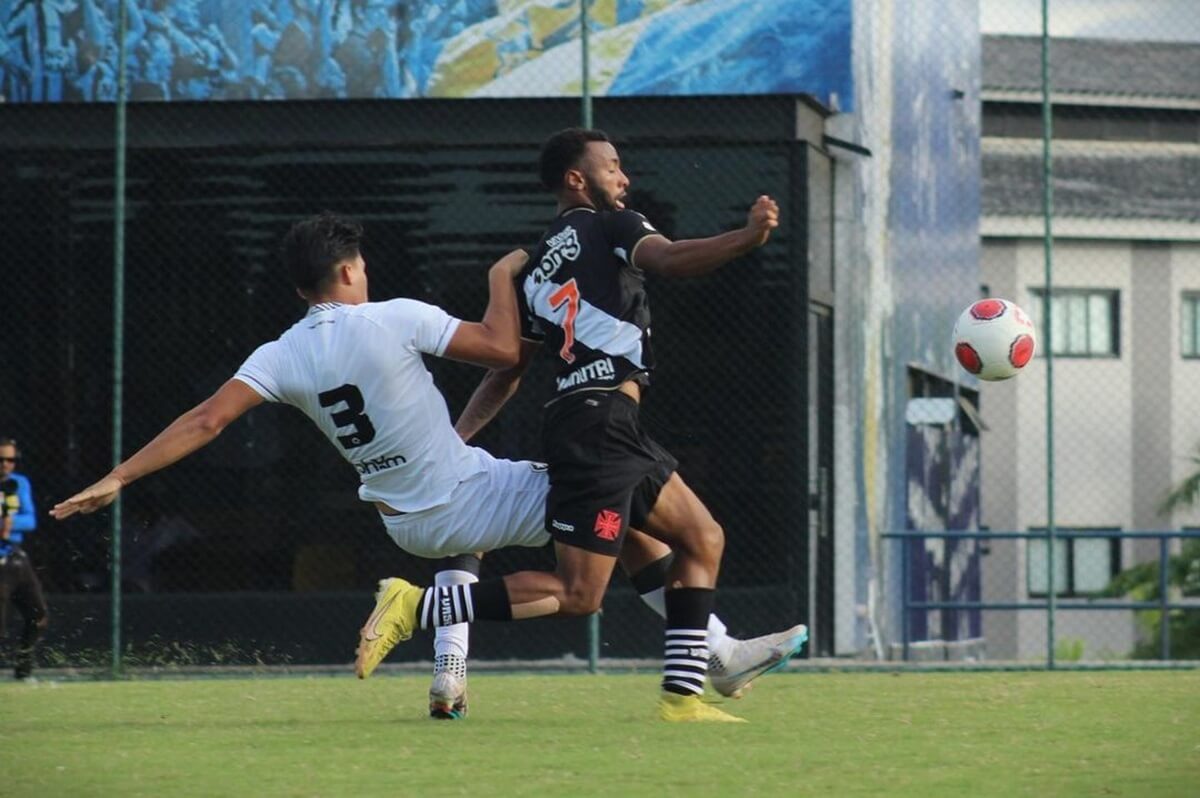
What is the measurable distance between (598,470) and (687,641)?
0.73m

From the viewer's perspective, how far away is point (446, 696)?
853 cm

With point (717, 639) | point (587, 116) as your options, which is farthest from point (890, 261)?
point (717, 639)

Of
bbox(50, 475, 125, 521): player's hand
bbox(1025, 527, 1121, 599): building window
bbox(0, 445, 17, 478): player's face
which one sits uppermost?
bbox(0, 445, 17, 478): player's face

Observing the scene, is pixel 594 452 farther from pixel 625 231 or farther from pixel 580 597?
pixel 625 231

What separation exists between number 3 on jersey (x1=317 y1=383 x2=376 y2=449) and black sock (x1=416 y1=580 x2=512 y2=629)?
0.59 metres

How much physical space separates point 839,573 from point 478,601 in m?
8.99

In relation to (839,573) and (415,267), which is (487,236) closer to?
(415,267)

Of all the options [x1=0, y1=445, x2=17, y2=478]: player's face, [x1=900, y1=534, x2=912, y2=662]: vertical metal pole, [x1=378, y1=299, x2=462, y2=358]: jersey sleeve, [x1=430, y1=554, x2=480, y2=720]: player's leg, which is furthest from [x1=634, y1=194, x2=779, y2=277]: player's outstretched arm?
[x1=900, y1=534, x2=912, y2=662]: vertical metal pole

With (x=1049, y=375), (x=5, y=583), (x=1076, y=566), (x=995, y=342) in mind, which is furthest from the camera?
(x=1076, y=566)

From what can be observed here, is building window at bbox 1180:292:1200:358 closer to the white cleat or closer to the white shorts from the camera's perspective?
the white cleat

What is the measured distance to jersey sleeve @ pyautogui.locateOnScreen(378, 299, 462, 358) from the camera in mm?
7844

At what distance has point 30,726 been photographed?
860 centimetres

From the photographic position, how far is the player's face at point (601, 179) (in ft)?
26.6

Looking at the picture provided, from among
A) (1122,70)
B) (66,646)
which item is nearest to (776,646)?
(66,646)
